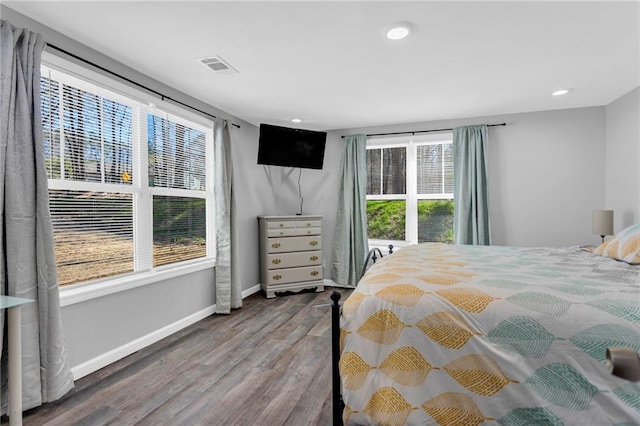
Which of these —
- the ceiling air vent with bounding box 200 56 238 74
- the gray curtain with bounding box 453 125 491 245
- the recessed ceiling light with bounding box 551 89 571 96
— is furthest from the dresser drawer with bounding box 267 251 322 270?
the recessed ceiling light with bounding box 551 89 571 96

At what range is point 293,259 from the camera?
424 centimetres

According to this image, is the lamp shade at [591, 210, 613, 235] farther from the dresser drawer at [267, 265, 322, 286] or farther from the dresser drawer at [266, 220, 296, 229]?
the dresser drawer at [266, 220, 296, 229]

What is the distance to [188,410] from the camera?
1.79 metres

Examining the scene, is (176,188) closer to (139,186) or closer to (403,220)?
A: (139,186)

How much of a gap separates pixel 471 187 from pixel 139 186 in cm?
373

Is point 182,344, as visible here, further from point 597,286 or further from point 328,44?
point 597,286

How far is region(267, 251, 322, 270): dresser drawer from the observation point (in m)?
4.12

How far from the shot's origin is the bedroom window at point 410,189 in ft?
14.0

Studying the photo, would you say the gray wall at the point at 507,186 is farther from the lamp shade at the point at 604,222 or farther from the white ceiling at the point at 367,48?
the white ceiling at the point at 367,48

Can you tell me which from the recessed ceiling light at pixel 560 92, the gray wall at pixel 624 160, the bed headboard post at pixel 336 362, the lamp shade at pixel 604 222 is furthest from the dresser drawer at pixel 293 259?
the gray wall at pixel 624 160

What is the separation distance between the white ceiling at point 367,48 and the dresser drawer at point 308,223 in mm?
1633

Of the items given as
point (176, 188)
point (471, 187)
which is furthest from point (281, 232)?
point (471, 187)

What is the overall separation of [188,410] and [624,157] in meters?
4.58

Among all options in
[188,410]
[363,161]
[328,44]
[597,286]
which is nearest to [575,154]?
[363,161]
